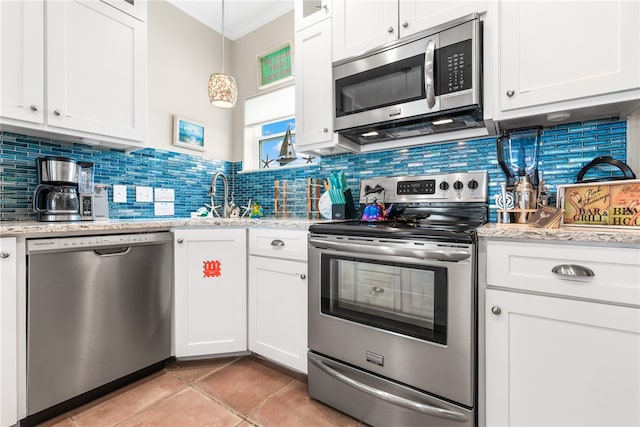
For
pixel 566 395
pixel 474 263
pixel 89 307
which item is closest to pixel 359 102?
pixel 474 263

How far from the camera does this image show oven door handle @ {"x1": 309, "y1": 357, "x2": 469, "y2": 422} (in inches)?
45.6

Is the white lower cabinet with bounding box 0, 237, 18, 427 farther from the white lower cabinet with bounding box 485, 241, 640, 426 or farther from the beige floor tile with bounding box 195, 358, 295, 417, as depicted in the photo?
the white lower cabinet with bounding box 485, 241, 640, 426

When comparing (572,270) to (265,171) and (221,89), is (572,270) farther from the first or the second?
(265,171)

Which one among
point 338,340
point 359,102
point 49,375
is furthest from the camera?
point 359,102

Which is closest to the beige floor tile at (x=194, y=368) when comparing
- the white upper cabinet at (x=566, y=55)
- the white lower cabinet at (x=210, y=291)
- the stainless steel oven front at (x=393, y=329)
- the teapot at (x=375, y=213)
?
the white lower cabinet at (x=210, y=291)

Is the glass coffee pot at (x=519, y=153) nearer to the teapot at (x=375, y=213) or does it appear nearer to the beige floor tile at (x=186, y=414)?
the teapot at (x=375, y=213)

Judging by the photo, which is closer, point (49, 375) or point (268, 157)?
point (49, 375)

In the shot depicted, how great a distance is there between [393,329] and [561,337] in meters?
0.60

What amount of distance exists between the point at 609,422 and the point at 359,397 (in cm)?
90

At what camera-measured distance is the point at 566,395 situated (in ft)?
3.34

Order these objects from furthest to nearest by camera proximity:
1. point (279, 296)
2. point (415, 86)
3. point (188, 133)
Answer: point (188, 133)
point (279, 296)
point (415, 86)

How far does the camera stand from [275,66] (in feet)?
9.02

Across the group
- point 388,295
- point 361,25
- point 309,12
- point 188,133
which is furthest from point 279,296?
point 309,12

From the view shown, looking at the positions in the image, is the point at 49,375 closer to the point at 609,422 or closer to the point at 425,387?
the point at 425,387
